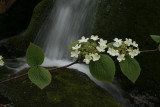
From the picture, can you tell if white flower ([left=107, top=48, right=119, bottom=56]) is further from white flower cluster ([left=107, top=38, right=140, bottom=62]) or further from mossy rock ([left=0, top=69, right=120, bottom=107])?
mossy rock ([left=0, top=69, right=120, bottom=107])

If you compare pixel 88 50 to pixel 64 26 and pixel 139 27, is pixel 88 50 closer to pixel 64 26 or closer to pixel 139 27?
pixel 139 27

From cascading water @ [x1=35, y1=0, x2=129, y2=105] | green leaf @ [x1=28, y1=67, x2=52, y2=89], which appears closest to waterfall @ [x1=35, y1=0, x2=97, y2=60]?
cascading water @ [x1=35, y1=0, x2=129, y2=105]

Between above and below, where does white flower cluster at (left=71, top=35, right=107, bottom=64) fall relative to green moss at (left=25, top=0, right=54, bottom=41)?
above

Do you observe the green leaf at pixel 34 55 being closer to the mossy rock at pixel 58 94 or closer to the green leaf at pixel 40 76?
the green leaf at pixel 40 76

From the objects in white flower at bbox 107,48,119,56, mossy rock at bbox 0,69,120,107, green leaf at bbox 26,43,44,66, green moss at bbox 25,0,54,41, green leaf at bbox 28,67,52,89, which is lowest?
green moss at bbox 25,0,54,41

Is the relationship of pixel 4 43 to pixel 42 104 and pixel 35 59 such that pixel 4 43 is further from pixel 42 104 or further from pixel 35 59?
pixel 35 59

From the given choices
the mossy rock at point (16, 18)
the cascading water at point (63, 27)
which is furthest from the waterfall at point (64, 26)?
the mossy rock at point (16, 18)
